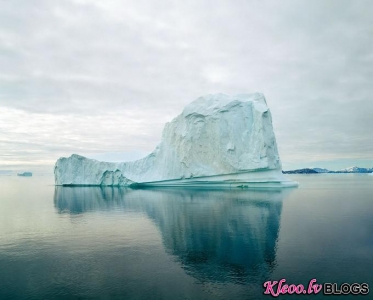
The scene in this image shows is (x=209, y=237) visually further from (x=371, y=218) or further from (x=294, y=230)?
(x=371, y=218)

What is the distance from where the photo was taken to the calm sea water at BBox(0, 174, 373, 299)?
7457 mm

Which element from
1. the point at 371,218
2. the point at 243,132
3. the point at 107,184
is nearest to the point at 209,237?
the point at 371,218

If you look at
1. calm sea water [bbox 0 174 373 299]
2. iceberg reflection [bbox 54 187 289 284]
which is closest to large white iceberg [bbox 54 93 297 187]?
iceberg reflection [bbox 54 187 289 284]

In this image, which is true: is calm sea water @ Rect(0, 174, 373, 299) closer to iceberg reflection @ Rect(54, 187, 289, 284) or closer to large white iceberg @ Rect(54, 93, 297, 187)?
iceberg reflection @ Rect(54, 187, 289, 284)

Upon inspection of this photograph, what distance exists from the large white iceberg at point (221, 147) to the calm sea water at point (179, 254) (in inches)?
574

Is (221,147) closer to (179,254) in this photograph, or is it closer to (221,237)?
(221,237)

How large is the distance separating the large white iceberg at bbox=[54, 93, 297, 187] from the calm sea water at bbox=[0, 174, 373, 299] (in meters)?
14.6

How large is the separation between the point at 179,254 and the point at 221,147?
22927 millimetres

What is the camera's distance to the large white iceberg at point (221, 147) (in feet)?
103

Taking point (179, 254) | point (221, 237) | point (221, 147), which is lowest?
point (179, 254)

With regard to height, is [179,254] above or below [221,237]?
below

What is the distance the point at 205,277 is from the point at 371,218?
12632 mm

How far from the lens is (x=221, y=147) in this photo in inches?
1267

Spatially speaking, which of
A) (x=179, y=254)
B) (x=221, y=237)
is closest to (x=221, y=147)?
(x=221, y=237)
